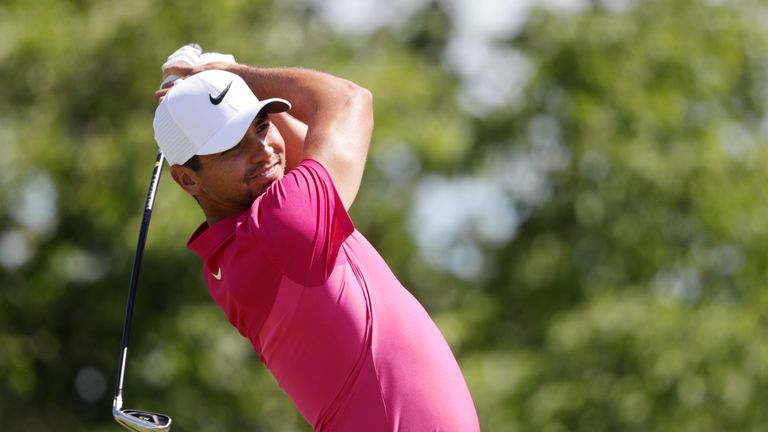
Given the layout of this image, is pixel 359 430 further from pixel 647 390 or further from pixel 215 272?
pixel 647 390

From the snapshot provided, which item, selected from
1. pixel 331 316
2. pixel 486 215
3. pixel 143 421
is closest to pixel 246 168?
pixel 331 316

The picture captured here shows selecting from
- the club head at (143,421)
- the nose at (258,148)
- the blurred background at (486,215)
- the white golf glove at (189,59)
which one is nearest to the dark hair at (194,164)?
the nose at (258,148)

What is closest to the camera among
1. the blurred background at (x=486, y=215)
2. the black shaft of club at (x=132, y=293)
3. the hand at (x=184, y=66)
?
→ the black shaft of club at (x=132, y=293)

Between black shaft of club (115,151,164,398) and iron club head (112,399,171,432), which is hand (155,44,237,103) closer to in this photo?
black shaft of club (115,151,164,398)

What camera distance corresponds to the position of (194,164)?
3.67 metres

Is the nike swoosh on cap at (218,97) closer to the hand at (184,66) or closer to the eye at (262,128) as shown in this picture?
the eye at (262,128)

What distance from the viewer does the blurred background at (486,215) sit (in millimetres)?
12375

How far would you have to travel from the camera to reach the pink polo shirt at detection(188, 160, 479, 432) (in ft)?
11.3

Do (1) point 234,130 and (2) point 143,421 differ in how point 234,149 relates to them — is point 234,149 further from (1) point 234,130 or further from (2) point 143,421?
(2) point 143,421

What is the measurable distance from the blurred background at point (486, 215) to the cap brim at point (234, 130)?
320 inches

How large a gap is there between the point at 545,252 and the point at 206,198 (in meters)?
11.8

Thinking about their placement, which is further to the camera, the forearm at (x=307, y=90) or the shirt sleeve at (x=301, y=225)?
the forearm at (x=307, y=90)

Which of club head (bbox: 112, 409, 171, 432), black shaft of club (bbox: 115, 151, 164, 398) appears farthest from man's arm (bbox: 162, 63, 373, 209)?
club head (bbox: 112, 409, 171, 432)

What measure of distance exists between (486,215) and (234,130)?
1225 centimetres
